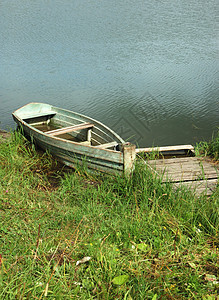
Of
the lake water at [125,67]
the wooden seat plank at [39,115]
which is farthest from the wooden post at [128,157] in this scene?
the wooden seat plank at [39,115]

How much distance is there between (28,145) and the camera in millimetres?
6289

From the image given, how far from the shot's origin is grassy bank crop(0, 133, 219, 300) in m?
2.13

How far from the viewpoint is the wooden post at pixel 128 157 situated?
407cm

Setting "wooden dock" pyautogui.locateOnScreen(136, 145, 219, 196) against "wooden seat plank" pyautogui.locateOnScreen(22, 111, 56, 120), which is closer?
"wooden dock" pyautogui.locateOnScreen(136, 145, 219, 196)

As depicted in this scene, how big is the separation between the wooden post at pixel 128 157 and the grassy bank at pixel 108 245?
0.38 ft

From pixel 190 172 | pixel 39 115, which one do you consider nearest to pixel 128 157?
pixel 190 172

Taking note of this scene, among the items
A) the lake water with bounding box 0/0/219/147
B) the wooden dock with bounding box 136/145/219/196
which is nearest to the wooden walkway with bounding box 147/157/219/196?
the wooden dock with bounding box 136/145/219/196

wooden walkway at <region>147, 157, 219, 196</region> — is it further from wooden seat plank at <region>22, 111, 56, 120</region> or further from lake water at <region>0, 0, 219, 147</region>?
wooden seat plank at <region>22, 111, 56, 120</region>

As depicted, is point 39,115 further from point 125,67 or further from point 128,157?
point 125,67

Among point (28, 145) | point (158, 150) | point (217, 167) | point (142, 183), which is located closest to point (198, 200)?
point (142, 183)

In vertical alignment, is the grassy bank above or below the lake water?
below

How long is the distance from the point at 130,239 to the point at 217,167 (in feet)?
8.27

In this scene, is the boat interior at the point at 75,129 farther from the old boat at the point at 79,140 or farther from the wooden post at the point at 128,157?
the wooden post at the point at 128,157

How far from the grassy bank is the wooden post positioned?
12 cm
